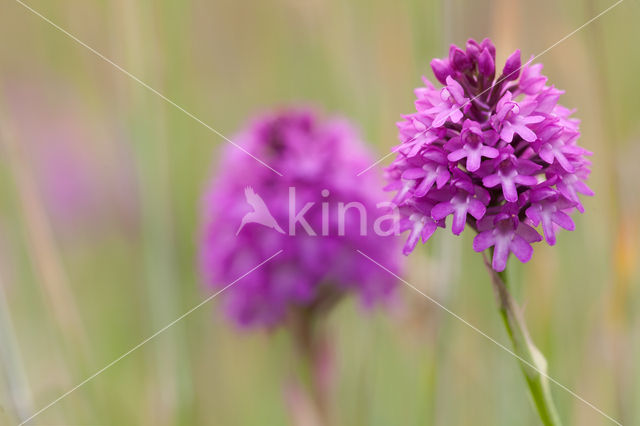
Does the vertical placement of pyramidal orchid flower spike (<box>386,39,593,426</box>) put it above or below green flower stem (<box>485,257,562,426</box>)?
above

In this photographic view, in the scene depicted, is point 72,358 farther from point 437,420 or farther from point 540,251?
point 540,251

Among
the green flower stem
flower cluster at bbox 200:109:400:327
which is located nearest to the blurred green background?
flower cluster at bbox 200:109:400:327

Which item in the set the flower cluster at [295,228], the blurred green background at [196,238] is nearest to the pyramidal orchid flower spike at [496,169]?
the blurred green background at [196,238]

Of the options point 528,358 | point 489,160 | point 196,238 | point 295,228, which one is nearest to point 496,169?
point 489,160

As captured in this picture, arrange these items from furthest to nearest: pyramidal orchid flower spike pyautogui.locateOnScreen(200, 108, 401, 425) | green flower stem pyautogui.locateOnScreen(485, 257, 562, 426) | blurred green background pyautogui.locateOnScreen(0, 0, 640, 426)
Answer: pyramidal orchid flower spike pyautogui.locateOnScreen(200, 108, 401, 425), blurred green background pyautogui.locateOnScreen(0, 0, 640, 426), green flower stem pyautogui.locateOnScreen(485, 257, 562, 426)

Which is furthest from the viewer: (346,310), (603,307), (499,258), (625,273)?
(346,310)

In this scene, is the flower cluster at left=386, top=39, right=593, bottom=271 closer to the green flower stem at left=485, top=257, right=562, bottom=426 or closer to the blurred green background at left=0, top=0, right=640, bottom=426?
the green flower stem at left=485, top=257, right=562, bottom=426

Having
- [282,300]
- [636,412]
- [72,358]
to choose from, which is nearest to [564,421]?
[636,412]
